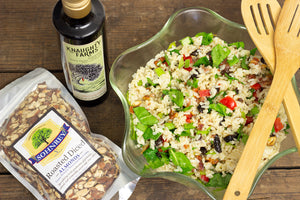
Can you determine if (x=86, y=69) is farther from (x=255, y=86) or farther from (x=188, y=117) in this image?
(x=255, y=86)

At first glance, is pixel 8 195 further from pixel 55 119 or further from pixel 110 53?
pixel 110 53

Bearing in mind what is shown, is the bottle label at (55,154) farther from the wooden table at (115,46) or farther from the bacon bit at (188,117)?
the bacon bit at (188,117)

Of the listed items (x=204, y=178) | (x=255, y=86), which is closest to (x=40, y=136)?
(x=204, y=178)

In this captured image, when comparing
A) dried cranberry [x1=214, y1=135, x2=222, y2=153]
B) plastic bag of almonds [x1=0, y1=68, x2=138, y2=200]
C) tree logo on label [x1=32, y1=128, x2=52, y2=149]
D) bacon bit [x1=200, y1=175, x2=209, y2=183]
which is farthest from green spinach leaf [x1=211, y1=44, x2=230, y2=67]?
tree logo on label [x1=32, y1=128, x2=52, y2=149]

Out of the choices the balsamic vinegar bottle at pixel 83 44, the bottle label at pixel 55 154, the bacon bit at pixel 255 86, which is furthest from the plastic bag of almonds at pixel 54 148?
the bacon bit at pixel 255 86

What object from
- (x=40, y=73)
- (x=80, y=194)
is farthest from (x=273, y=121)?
(x=40, y=73)

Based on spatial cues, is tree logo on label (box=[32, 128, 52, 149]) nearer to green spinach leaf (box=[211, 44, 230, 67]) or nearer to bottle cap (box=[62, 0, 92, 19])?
bottle cap (box=[62, 0, 92, 19])
